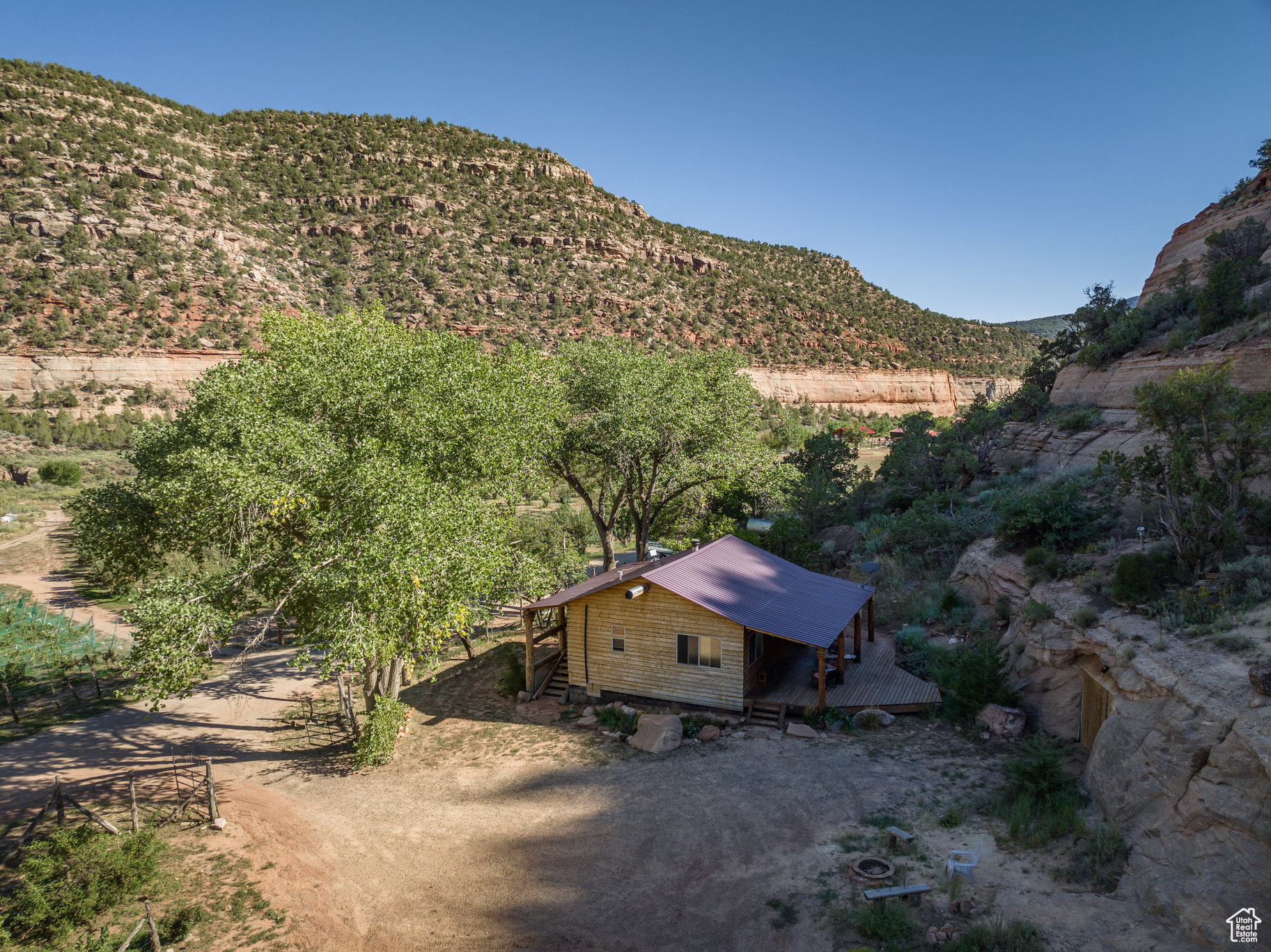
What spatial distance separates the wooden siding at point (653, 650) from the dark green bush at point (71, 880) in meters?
9.05

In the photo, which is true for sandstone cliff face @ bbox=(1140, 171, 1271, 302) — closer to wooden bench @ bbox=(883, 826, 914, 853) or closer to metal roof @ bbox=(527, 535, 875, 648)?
metal roof @ bbox=(527, 535, 875, 648)

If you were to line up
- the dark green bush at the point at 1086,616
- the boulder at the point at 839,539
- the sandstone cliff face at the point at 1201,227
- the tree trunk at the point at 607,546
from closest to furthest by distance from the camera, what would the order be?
1. the dark green bush at the point at 1086,616
2. the tree trunk at the point at 607,546
3. the boulder at the point at 839,539
4. the sandstone cliff face at the point at 1201,227

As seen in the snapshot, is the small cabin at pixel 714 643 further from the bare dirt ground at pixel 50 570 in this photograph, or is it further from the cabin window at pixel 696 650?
the bare dirt ground at pixel 50 570

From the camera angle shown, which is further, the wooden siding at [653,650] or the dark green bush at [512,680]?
the dark green bush at [512,680]

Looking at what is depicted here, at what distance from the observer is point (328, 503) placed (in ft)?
41.3

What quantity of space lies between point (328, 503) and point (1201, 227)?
42.0 metres

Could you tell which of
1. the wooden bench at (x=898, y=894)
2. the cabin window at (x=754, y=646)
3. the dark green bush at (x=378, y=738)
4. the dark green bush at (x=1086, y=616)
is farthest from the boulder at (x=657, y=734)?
the dark green bush at (x=1086, y=616)

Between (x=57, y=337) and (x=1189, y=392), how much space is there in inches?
2640

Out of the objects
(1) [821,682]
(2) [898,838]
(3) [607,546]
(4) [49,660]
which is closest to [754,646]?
(1) [821,682]

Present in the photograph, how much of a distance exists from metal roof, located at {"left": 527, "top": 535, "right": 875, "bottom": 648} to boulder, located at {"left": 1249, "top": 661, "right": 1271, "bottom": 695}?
689cm

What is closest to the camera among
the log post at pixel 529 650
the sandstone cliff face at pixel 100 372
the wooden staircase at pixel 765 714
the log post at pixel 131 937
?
the log post at pixel 131 937

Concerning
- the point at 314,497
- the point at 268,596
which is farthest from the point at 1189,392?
the point at 268,596

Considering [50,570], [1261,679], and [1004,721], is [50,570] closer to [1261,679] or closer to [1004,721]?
[1004,721]

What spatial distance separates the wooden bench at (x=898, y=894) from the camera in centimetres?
804
